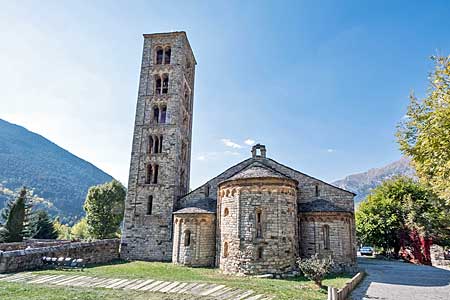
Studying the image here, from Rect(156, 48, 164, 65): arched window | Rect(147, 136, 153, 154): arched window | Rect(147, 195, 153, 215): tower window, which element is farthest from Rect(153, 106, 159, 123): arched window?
Rect(147, 195, 153, 215): tower window

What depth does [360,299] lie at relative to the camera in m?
11.4

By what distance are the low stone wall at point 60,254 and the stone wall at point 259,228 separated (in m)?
9.81

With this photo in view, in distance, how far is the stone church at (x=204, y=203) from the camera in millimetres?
17781

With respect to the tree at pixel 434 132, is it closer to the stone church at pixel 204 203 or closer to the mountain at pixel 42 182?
the stone church at pixel 204 203

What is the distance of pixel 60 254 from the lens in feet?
60.6


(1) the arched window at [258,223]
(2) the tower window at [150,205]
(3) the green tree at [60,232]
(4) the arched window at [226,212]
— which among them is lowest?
(3) the green tree at [60,232]

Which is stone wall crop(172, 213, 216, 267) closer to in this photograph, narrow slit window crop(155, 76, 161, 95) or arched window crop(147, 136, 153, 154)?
arched window crop(147, 136, 153, 154)

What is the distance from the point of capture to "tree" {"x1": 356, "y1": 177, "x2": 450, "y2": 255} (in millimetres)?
27328

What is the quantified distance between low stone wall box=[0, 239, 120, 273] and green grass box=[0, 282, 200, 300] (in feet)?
12.6

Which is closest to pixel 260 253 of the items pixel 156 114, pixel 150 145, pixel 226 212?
pixel 226 212

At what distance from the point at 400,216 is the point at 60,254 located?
31.9 metres

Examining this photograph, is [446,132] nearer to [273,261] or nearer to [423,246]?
[273,261]

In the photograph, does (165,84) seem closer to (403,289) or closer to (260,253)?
(260,253)

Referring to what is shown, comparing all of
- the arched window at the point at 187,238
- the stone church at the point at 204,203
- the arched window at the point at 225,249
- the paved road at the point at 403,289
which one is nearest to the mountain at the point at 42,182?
the stone church at the point at 204,203
